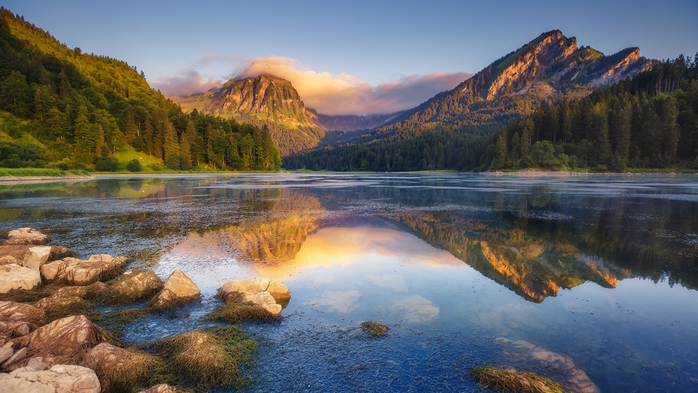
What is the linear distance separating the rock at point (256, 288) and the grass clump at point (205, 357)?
2.05 m

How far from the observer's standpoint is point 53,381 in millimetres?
4082

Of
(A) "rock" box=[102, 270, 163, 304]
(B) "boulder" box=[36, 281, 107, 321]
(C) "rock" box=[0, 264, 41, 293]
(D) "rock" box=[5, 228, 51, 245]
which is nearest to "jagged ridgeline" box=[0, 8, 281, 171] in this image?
(D) "rock" box=[5, 228, 51, 245]

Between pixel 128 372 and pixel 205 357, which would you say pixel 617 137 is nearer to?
pixel 205 357

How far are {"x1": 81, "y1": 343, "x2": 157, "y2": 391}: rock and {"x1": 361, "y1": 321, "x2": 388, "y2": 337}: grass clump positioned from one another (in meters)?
4.10

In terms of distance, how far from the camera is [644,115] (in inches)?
4016

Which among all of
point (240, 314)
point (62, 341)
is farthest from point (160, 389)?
point (240, 314)

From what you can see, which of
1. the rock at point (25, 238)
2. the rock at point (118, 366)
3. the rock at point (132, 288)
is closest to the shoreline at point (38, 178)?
the rock at point (25, 238)

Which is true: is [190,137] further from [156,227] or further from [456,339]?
[456,339]

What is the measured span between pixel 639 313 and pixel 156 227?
2085cm

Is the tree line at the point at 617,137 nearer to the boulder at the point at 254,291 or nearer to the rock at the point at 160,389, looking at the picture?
the boulder at the point at 254,291

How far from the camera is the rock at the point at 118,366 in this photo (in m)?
4.81

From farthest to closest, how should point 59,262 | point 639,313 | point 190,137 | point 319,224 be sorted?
point 190,137
point 319,224
point 59,262
point 639,313

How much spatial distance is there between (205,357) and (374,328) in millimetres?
3447

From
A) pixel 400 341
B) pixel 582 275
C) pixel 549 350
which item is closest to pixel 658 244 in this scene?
pixel 582 275
